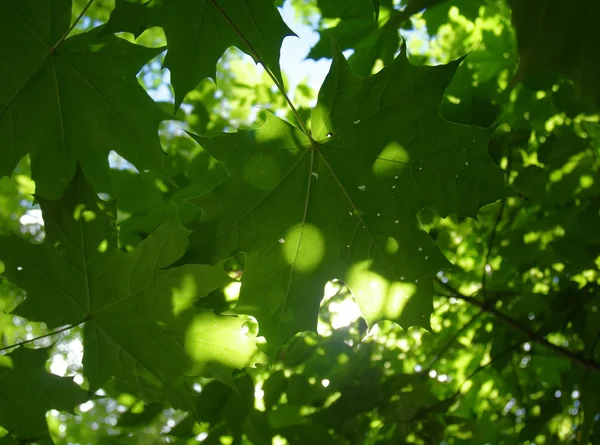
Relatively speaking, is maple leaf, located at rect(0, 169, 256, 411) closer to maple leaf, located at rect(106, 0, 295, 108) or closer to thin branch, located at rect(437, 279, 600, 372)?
maple leaf, located at rect(106, 0, 295, 108)

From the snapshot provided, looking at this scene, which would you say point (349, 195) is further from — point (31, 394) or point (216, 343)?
point (31, 394)

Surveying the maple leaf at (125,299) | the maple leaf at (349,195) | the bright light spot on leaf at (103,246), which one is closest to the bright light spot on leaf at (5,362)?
the maple leaf at (125,299)

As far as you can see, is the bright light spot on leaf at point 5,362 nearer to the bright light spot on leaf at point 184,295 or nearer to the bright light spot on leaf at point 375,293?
the bright light spot on leaf at point 184,295

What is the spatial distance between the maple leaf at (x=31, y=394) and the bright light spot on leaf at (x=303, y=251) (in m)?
0.98

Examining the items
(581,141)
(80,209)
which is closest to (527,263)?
(581,141)

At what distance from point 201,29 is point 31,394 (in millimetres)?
1523

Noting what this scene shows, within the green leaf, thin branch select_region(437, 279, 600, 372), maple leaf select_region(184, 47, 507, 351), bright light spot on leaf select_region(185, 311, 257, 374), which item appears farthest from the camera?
thin branch select_region(437, 279, 600, 372)

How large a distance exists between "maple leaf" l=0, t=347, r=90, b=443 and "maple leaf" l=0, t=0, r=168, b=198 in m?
0.65

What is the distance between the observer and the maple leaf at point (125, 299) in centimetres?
189

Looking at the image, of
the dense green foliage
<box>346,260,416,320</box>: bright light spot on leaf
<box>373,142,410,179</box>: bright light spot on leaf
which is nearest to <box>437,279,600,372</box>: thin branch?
the dense green foliage

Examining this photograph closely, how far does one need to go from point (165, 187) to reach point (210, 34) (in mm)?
1126

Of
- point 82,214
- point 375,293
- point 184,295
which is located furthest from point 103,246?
point 375,293

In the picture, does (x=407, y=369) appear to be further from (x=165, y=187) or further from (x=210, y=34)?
(x=210, y=34)

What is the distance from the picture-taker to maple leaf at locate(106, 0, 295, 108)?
1.68 metres
